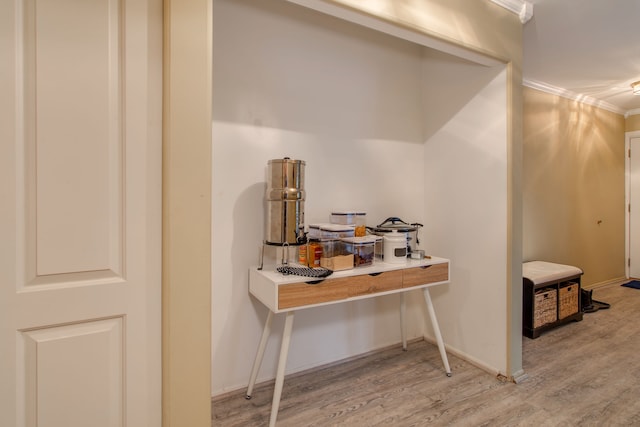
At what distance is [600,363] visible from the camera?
2400 millimetres

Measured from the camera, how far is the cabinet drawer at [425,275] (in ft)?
6.72

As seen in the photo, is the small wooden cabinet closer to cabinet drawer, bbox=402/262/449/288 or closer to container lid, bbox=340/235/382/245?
cabinet drawer, bbox=402/262/449/288

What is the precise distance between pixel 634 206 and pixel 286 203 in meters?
5.43

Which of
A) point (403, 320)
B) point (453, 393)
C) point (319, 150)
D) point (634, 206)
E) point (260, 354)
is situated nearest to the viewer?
point (260, 354)

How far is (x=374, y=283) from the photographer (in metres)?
1.92

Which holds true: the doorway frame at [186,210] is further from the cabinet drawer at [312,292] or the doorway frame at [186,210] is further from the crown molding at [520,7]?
the crown molding at [520,7]

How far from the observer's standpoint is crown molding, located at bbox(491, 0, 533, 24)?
2094 millimetres

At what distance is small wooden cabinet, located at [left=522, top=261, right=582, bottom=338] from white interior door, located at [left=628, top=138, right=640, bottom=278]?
238 cm

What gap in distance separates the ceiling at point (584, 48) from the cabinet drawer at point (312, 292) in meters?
2.20
